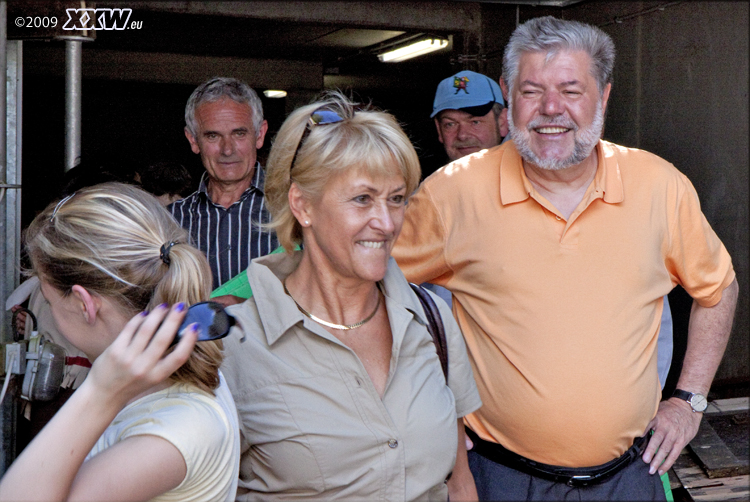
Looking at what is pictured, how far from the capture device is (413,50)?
8820 millimetres

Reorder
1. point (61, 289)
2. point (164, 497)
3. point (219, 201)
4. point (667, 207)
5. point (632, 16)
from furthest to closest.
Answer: point (632, 16) < point (219, 201) < point (667, 207) < point (61, 289) < point (164, 497)

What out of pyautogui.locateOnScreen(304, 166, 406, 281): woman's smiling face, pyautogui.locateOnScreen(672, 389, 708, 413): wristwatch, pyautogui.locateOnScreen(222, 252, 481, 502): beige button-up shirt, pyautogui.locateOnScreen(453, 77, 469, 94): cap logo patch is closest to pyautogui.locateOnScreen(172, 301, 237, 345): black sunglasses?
pyautogui.locateOnScreen(222, 252, 481, 502): beige button-up shirt

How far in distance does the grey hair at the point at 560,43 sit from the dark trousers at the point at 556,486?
49.3 inches

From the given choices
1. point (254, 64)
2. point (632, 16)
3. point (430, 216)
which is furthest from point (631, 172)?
point (254, 64)

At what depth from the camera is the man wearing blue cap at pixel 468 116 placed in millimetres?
3840

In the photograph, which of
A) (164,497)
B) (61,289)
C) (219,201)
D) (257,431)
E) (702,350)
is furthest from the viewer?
(219,201)

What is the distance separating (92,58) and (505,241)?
9576 mm

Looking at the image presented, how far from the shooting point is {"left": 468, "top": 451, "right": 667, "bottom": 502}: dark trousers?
2.33 meters

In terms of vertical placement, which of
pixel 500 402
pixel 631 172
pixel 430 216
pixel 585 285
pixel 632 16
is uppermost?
pixel 632 16

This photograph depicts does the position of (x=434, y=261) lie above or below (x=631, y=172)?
below

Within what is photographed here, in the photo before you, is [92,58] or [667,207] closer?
[667,207]

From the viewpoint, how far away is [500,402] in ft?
7.77

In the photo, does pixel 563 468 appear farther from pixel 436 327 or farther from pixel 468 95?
pixel 468 95

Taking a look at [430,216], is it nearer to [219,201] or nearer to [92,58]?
[219,201]
